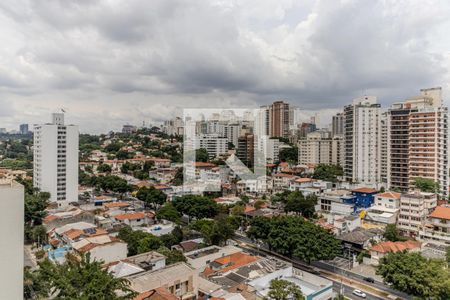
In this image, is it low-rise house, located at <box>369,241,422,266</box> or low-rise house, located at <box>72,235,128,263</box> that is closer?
low-rise house, located at <box>72,235,128,263</box>

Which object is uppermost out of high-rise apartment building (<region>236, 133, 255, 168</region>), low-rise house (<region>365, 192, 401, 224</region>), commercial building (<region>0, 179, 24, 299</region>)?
high-rise apartment building (<region>236, 133, 255, 168</region>)

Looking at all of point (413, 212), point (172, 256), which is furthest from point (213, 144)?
point (172, 256)

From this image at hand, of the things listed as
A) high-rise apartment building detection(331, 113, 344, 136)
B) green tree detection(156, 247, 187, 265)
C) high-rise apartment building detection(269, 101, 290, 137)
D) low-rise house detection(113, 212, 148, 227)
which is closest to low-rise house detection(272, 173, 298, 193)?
high-rise apartment building detection(269, 101, 290, 137)

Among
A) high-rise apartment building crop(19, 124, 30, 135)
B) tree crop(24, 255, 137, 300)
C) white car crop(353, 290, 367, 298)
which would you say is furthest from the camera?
high-rise apartment building crop(19, 124, 30, 135)

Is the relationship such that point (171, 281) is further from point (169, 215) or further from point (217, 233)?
point (169, 215)

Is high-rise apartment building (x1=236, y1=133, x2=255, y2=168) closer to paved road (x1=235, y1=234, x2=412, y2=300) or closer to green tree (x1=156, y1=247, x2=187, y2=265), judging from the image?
paved road (x1=235, y1=234, x2=412, y2=300)

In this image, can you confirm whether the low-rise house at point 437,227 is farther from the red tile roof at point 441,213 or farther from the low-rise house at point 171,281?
Result: the low-rise house at point 171,281

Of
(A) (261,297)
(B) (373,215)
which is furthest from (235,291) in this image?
(B) (373,215)
